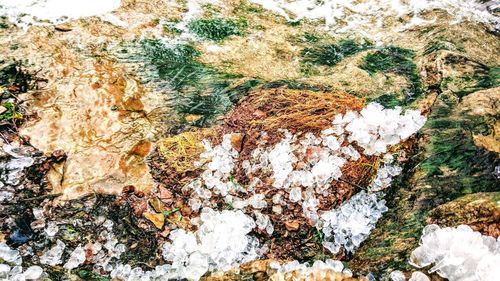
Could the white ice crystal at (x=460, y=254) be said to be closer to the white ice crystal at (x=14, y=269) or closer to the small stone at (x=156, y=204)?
the small stone at (x=156, y=204)

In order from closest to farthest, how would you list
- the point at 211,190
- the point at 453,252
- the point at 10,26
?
the point at 453,252 → the point at 211,190 → the point at 10,26

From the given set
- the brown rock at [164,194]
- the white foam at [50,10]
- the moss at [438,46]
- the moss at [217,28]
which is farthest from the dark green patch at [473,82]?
the white foam at [50,10]

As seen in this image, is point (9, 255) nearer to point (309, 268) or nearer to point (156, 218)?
point (156, 218)

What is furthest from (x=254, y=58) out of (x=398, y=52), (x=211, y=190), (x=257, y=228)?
(x=257, y=228)

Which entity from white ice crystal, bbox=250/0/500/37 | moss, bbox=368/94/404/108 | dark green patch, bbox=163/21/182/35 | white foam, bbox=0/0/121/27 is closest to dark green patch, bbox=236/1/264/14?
white ice crystal, bbox=250/0/500/37

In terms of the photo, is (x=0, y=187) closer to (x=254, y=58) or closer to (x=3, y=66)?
(x=3, y=66)

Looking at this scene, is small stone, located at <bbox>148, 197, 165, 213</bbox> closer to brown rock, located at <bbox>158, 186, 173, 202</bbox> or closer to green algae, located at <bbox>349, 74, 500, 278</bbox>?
brown rock, located at <bbox>158, 186, 173, 202</bbox>
